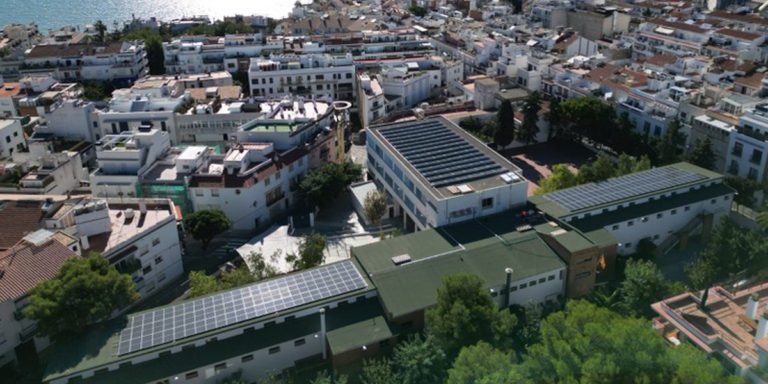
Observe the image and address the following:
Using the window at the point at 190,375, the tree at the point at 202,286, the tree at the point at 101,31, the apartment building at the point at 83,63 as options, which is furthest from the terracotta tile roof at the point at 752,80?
the tree at the point at 101,31

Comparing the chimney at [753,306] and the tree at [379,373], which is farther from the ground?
the chimney at [753,306]

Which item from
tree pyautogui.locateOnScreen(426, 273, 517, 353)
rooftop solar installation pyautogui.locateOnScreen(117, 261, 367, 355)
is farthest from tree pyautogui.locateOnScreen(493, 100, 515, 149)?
tree pyautogui.locateOnScreen(426, 273, 517, 353)

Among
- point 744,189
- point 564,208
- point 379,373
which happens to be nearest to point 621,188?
point 564,208

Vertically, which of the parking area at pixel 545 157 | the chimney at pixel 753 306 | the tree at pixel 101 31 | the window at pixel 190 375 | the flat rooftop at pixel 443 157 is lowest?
the parking area at pixel 545 157

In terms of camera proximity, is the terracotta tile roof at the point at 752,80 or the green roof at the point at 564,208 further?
the terracotta tile roof at the point at 752,80

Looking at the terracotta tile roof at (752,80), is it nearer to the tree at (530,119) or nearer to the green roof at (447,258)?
the tree at (530,119)

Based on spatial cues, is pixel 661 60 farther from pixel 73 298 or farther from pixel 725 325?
pixel 73 298
